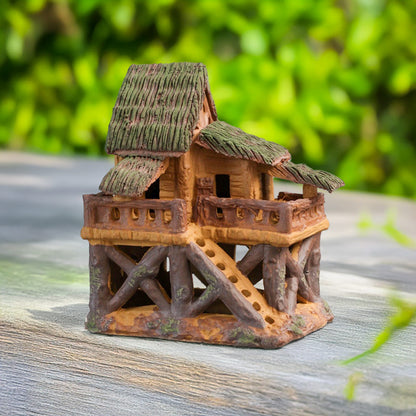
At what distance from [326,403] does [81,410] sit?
927 millimetres

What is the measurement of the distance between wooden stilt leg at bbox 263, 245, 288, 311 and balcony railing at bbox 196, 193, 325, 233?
0.10m

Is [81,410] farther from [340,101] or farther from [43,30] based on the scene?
[43,30]

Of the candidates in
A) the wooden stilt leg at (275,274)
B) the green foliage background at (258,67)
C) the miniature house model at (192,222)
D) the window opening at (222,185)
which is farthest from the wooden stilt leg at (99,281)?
the green foliage background at (258,67)

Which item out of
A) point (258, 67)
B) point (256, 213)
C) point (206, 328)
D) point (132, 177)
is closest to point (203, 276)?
Answer: point (206, 328)

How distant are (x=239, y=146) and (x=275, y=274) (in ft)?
1.79

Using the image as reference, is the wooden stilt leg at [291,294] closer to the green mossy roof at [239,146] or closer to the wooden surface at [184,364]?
the wooden surface at [184,364]

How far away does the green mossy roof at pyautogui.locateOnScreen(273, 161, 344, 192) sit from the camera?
11.9ft

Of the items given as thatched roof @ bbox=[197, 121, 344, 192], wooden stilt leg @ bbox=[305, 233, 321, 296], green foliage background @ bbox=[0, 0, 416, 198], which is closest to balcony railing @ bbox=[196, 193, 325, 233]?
thatched roof @ bbox=[197, 121, 344, 192]

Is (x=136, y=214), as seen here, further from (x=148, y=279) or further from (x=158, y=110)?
(x=158, y=110)

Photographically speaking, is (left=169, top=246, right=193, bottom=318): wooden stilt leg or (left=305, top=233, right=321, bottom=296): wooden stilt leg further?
(left=305, top=233, right=321, bottom=296): wooden stilt leg

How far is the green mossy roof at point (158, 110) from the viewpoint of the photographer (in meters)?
3.53

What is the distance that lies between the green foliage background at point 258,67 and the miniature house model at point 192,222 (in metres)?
5.78

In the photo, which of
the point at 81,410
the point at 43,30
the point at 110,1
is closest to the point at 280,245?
the point at 81,410

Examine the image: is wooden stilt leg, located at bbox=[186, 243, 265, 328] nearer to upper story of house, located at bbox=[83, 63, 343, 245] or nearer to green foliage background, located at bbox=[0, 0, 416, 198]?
upper story of house, located at bbox=[83, 63, 343, 245]
